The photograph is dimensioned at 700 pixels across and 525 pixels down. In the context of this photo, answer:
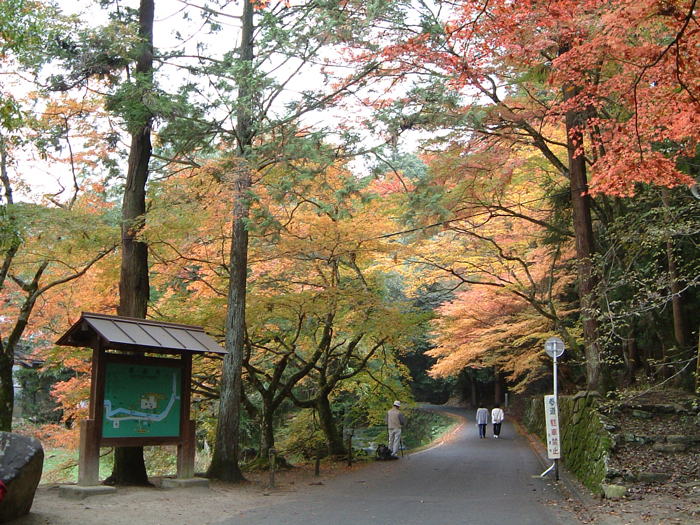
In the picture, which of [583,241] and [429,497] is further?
[583,241]

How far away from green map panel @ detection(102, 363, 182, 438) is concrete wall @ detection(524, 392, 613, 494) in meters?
7.10

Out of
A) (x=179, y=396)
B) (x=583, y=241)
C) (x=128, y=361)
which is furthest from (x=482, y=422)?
(x=128, y=361)

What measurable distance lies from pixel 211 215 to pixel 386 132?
16.0 feet

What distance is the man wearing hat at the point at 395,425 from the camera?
643 inches

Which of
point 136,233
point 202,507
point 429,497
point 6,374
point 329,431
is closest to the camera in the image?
point 202,507

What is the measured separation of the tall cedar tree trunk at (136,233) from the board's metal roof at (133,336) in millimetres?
1654

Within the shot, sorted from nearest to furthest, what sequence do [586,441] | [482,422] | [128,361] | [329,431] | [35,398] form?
[128,361] < [586,441] < [329,431] < [482,422] < [35,398]

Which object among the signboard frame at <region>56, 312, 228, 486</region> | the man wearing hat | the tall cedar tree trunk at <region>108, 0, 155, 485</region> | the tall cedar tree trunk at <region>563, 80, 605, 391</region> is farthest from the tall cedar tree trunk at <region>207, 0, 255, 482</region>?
the tall cedar tree trunk at <region>563, 80, 605, 391</region>

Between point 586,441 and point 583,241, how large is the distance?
14.6 feet

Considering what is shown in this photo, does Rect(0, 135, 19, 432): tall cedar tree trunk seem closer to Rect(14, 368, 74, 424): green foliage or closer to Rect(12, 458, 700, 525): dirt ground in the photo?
Rect(12, 458, 700, 525): dirt ground

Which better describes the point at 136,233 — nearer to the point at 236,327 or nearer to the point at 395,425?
the point at 236,327

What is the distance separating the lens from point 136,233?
36.6ft

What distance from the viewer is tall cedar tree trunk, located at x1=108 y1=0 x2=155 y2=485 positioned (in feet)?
33.9

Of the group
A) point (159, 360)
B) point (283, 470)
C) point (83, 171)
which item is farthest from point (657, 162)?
point (83, 171)
